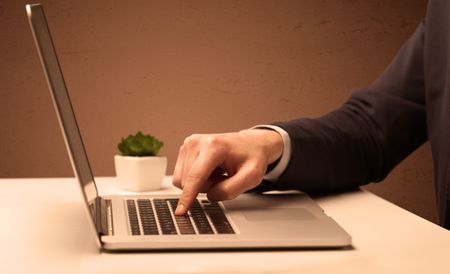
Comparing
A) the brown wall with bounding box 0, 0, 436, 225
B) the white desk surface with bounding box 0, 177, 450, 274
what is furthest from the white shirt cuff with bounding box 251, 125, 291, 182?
the brown wall with bounding box 0, 0, 436, 225

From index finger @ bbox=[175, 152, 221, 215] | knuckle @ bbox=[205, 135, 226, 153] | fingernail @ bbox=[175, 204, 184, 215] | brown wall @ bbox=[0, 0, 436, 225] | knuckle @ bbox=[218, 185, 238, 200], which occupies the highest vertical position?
knuckle @ bbox=[205, 135, 226, 153]

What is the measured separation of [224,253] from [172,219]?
0.12 metres

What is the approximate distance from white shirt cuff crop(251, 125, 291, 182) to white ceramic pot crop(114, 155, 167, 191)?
0.19 meters

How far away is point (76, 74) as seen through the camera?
2.39 m

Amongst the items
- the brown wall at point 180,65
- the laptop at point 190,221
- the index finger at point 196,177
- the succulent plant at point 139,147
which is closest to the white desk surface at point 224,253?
the laptop at point 190,221

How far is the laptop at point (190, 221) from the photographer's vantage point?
25.5 inches

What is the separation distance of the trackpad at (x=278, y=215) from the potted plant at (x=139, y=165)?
0.91 ft

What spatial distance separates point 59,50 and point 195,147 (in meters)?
1.60

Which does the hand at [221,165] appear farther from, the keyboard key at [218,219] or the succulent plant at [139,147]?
the succulent plant at [139,147]

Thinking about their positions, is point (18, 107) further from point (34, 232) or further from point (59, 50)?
point (34, 232)

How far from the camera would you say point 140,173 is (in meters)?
1.06

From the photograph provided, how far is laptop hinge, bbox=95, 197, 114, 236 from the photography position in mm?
696

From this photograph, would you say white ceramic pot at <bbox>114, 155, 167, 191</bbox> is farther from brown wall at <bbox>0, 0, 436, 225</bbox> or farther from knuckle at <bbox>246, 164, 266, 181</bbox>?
brown wall at <bbox>0, 0, 436, 225</bbox>

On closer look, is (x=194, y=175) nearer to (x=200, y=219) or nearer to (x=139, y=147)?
(x=200, y=219)
